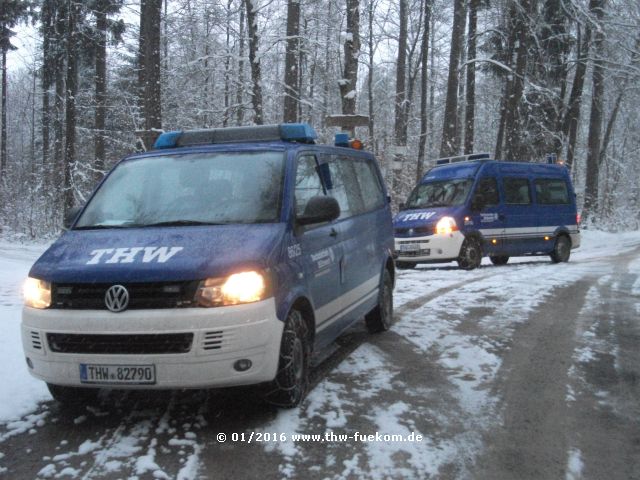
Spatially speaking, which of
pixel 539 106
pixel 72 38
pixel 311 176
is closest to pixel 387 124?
pixel 539 106

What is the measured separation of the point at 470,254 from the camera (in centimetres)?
1332

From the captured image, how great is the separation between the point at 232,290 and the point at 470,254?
10.2 m

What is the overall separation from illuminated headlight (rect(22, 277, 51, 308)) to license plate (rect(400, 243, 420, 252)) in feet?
31.7

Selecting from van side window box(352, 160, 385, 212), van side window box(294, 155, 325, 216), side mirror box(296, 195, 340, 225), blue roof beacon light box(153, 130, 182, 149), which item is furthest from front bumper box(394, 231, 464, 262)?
side mirror box(296, 195, 340, 225)

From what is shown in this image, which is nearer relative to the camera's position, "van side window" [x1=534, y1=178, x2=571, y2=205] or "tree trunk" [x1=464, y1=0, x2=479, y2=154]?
"van side window" [x1=534, y1=178, x2=571, y2=205]

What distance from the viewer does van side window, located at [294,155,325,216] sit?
4865 millimetres

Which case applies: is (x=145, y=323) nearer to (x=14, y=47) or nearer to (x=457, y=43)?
(x=457, y=43)

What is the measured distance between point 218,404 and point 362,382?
120 centimetres

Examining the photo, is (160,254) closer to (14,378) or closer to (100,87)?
(14,378)

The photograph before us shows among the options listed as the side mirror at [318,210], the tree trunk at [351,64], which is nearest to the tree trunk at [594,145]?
the tree trunk at [351,64]

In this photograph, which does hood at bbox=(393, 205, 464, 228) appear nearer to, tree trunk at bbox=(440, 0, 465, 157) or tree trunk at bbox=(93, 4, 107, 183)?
tree trunk at bbox=(440, 0, 465, 157)

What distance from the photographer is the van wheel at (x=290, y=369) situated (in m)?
4.22

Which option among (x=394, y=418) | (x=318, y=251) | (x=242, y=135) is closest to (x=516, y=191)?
(x=242, y=135)

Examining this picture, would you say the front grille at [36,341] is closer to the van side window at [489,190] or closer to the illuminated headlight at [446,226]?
the illuminated headlight at [446,226]
